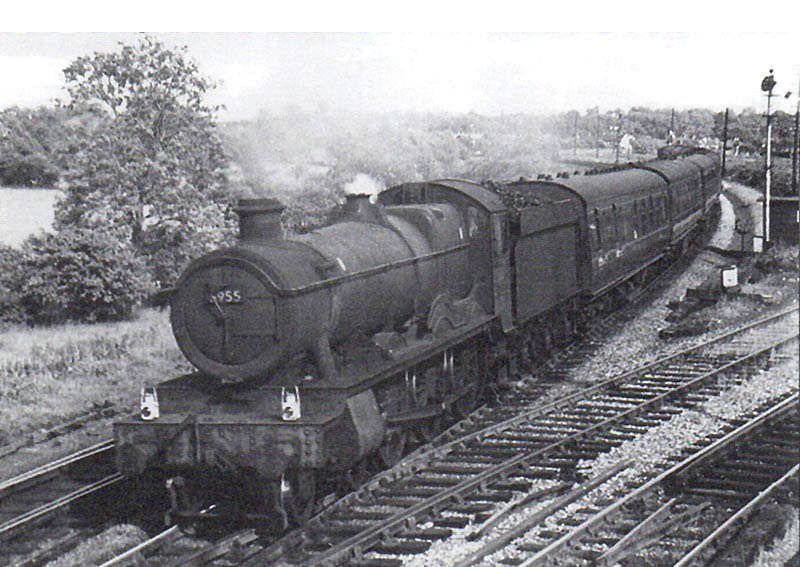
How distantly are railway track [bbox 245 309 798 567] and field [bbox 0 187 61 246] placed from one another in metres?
9.28

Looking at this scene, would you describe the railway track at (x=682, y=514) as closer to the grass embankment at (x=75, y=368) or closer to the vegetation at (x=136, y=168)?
the grass embankment at (x=75, y=368)

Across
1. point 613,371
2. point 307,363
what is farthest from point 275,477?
point 613,371

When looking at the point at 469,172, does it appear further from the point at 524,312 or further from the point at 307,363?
the point at 307,363

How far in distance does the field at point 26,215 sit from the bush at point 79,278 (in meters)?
0.23

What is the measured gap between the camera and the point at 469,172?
3161cm

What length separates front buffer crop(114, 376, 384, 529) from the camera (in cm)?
721

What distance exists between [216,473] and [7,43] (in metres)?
5.61

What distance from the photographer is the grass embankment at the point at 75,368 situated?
487 inches

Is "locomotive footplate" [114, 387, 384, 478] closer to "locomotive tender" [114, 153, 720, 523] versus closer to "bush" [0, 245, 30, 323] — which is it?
"locomotive tender" [114, 153, 720, 523]

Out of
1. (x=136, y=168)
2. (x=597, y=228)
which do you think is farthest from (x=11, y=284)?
(x=597, y=228)

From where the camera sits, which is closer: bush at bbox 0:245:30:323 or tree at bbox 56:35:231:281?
tree at bbox 56:35:231:281

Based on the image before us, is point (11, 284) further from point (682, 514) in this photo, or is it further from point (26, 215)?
point (682, 514)

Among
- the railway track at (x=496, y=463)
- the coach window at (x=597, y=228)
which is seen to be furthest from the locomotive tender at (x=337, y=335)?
the coach window at (x=597, y=228)

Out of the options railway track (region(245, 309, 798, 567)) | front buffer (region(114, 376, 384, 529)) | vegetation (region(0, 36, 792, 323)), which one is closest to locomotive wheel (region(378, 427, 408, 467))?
railway track (region(245, 309, 798, 567))
